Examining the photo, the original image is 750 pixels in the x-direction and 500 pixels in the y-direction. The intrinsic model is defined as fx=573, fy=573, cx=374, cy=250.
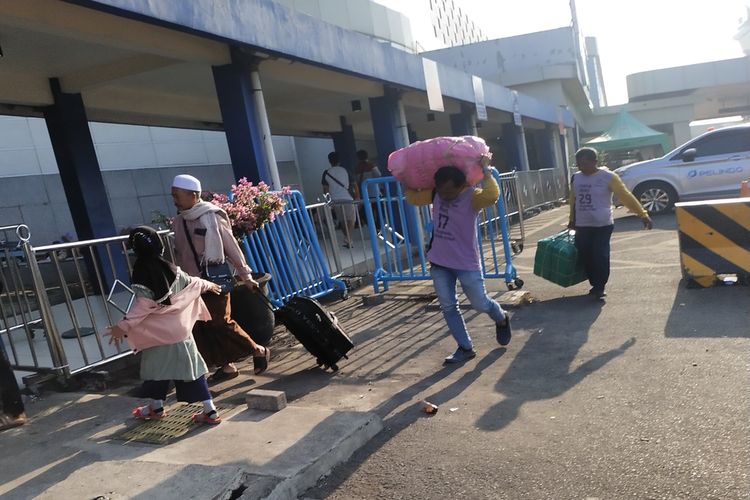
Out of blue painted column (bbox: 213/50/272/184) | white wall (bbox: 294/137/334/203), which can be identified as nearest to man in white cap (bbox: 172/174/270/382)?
blue painted column (bbox: 213/50/272/184)

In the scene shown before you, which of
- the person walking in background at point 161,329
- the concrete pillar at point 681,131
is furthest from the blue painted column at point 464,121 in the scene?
the concrete pillar at point 681,131

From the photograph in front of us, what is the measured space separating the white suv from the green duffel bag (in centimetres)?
657

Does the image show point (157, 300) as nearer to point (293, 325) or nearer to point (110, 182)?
point (293, 325)

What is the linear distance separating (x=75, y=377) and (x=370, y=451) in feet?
9.32

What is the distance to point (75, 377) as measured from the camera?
4746mm

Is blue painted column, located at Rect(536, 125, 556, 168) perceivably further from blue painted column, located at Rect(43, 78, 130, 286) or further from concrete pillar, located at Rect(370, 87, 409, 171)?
blue painted column, located at Rect(43, 78, 130, 286)

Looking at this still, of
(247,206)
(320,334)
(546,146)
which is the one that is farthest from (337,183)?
(546,146)

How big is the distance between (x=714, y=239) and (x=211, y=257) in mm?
4931

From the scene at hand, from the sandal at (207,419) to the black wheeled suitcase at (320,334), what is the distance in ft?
3.80

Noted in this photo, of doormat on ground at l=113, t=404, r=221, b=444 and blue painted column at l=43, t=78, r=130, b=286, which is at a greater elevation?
blue painted column at l=43, t=78, r=130, b=286

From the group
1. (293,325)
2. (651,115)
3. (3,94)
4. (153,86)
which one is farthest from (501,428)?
(651,115)

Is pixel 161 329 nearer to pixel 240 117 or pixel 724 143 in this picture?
pixel 240 117

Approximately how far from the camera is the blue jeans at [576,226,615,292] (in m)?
6.04

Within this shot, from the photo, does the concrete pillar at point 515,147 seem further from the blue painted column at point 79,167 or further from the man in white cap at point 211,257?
the man in white cap at point 211,257
